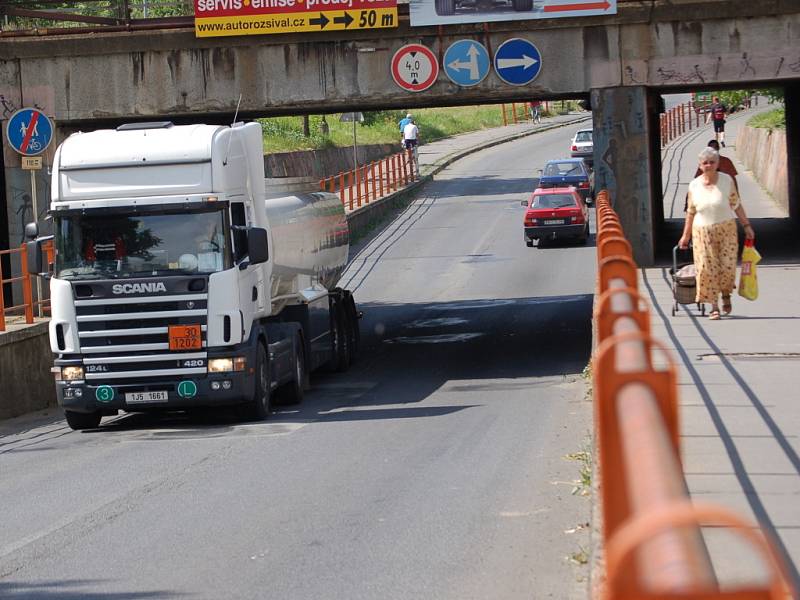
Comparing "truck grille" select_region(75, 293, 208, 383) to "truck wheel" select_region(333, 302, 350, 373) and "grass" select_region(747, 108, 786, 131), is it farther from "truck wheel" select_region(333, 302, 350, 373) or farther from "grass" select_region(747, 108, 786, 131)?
"grass" select_region(747, 108, 786, 131)

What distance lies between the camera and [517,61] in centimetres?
2267

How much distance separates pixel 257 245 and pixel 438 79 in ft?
27.5

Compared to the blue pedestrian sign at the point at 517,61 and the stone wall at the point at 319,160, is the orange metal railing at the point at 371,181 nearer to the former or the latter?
the stone wall at the point at 319,160

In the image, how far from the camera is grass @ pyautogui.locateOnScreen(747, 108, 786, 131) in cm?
4608

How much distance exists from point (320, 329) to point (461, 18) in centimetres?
620

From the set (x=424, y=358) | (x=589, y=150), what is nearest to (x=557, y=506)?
(x=424, y=358)

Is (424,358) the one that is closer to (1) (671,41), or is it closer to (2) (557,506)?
(1) (671,41)

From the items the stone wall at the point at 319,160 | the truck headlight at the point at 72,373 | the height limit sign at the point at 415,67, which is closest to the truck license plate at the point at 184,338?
the truck headlight at the point at 72,373

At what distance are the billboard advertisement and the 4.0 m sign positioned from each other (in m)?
0.51

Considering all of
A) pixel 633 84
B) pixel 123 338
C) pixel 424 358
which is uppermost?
pixel 633 84

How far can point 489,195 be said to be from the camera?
50375 mm

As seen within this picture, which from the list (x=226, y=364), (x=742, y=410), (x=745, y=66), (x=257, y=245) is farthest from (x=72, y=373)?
(x=745, y=66)

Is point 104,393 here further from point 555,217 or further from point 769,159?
point 769,159

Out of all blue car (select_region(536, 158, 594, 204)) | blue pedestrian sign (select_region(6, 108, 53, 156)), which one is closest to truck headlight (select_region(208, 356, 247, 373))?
blue pedestrian sign (select_region(6, 108, 53, 156))
